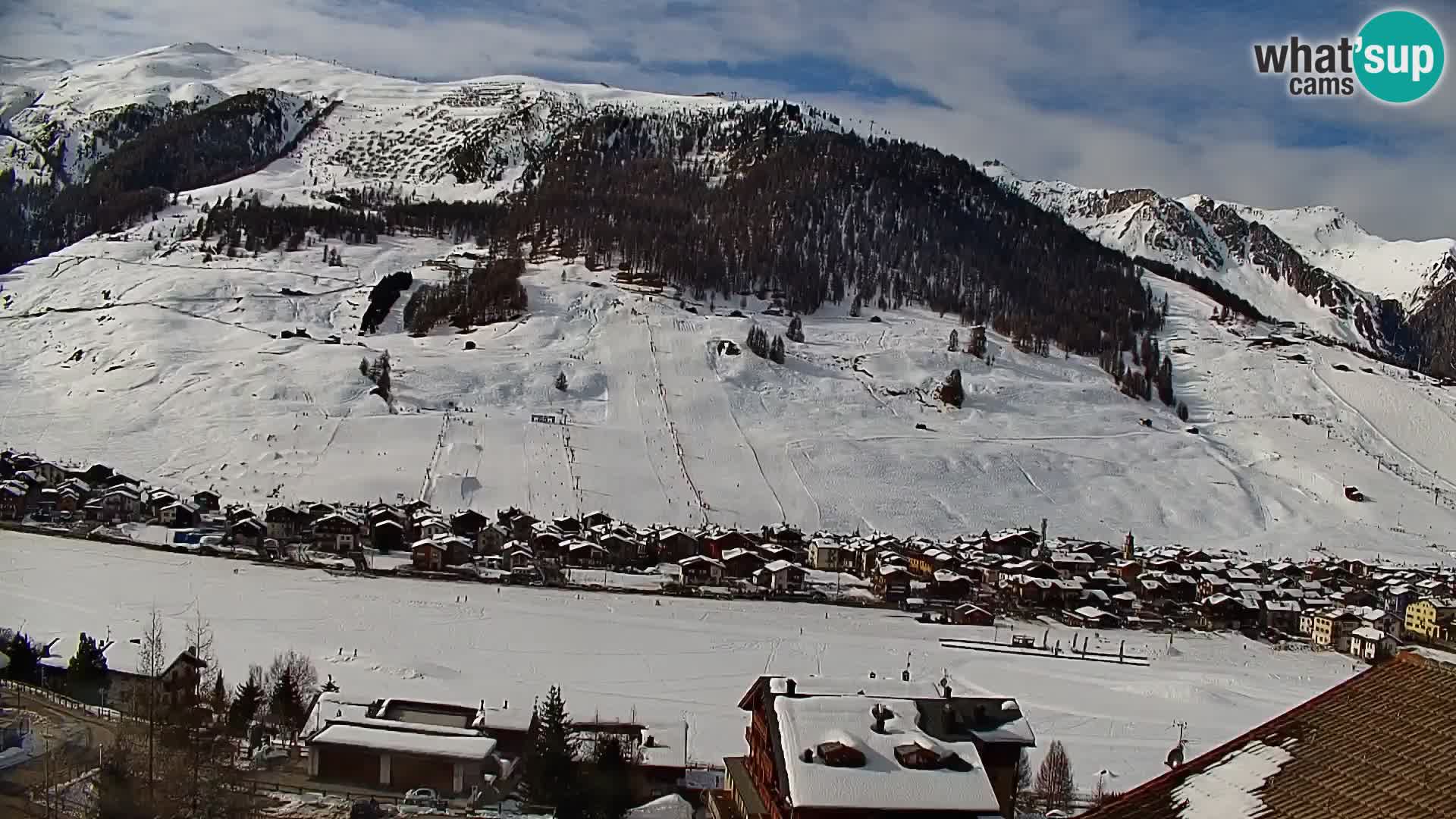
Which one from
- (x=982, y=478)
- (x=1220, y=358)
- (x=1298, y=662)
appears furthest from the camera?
(x=1220, y=358)

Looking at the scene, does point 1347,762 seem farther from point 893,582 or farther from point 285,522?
point 285,522

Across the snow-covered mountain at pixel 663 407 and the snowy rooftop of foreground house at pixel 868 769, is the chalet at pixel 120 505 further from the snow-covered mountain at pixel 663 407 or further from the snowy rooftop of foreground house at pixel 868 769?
the snowy rooftop of foreground house at pixel 868 769

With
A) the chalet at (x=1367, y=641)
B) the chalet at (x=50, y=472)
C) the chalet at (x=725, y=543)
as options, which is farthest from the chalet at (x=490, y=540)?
the chalet at (x=1367, y=641)

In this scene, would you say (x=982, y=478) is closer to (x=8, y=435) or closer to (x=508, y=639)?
(x=508, y=639)

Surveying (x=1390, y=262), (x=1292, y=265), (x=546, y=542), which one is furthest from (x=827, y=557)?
(x=1390, y=262)

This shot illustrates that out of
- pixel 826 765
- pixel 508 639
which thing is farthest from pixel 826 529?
pixel 826 765
